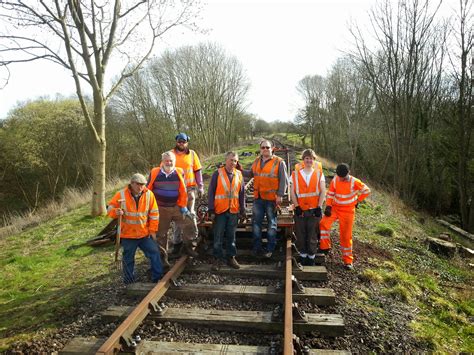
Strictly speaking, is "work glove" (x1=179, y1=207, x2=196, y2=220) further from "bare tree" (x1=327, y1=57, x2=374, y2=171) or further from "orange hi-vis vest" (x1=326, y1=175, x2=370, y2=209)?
"bare tree" (x1=327, y1=57, x2=374, y2=171)

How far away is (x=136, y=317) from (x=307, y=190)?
332 cm

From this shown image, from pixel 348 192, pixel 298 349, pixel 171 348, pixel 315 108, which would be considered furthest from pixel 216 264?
pixel 315 108

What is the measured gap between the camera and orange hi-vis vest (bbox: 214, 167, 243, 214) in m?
5.55

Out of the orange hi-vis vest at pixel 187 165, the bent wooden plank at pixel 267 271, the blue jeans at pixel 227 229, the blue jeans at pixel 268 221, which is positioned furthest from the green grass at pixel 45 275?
the blue jeans at pixel 268 221

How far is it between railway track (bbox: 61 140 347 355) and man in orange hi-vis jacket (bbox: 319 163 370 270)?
755 mm

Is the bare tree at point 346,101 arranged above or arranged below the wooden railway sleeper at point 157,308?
above

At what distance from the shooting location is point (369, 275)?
5.35 meters

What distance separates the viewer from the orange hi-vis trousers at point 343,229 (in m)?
5.66

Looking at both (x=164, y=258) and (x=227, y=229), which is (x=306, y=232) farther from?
(x=164, y=258)

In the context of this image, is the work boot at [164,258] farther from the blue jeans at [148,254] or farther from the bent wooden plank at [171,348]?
the bent wooden plank at [171,348]

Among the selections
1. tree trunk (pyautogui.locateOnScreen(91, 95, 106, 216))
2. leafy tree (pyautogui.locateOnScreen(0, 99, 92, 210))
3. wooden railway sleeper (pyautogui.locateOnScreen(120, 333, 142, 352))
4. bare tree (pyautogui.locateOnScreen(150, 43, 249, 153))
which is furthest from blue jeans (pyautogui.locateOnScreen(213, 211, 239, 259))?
bare tree (pyautogui.locateOnScreen(150, 43, 249, 153))

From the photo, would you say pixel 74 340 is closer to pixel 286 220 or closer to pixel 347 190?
pixel 286 220

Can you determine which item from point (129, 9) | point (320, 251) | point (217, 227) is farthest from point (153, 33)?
point (320, 251)

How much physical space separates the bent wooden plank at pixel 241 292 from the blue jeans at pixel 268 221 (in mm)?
1208
